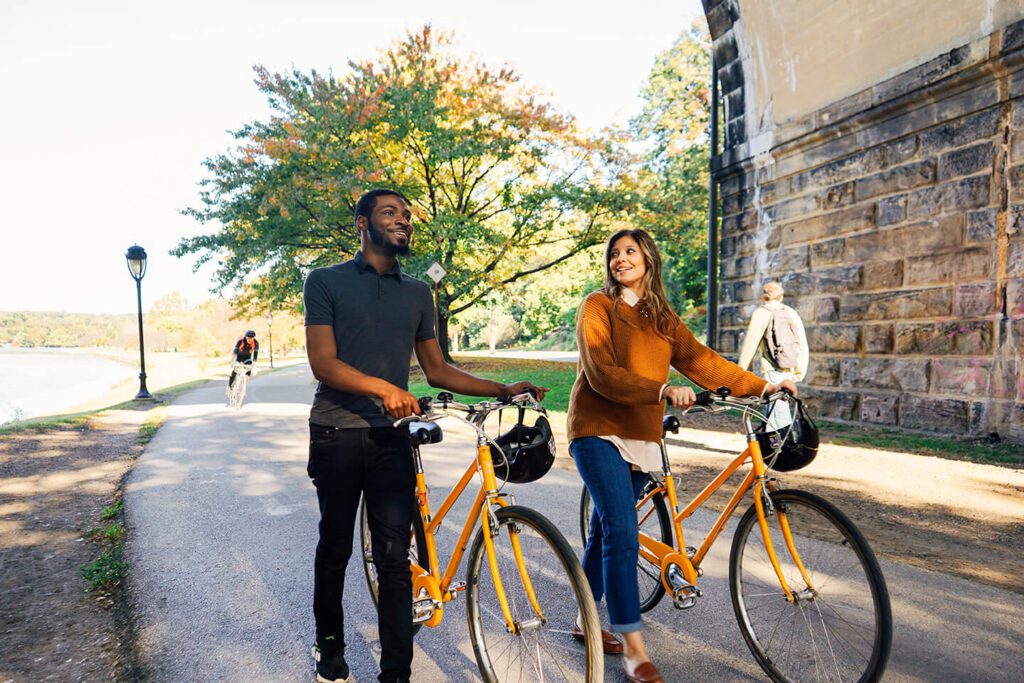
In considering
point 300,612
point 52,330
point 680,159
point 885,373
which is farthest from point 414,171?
point 52,330

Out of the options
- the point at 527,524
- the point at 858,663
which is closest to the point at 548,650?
the point at 527,524

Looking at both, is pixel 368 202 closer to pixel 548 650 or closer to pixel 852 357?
pixel 548 650

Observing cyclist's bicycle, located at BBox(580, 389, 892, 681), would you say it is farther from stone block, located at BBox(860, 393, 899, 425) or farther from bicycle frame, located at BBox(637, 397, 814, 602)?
stone block, located at BBox(860, 393, 899, 425)

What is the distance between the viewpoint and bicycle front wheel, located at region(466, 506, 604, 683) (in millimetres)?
2213

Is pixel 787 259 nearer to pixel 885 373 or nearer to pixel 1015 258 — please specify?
pixel 885 373

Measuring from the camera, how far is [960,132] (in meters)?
7.97

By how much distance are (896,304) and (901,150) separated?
82.6 inches

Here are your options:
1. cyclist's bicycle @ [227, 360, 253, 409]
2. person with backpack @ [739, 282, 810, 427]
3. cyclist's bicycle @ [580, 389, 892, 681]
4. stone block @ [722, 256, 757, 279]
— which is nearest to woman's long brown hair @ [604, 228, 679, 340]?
cyclist's bicycle @ [580, 389, 892, 681]

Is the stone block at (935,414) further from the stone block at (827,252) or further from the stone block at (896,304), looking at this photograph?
the stone block at (827,252)

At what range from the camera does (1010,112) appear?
293 inches

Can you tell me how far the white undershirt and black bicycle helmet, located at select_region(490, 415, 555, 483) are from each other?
286mm

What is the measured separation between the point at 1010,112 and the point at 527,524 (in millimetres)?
8327

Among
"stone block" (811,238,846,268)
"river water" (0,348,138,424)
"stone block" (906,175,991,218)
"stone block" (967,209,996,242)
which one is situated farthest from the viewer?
"river water" (0,348,138,424)

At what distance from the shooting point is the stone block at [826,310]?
955cm
